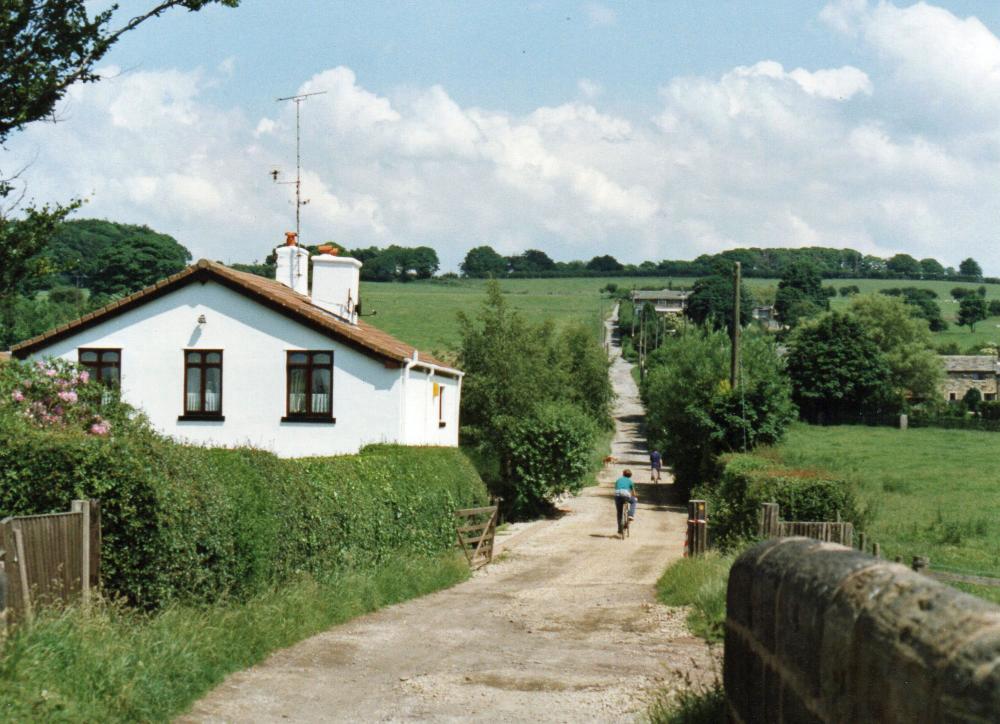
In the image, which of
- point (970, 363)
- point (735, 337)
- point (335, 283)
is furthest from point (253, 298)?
point (970, 363)

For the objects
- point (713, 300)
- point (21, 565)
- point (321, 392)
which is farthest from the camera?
point (713, 300)

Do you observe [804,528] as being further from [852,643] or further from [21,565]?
[852,643]

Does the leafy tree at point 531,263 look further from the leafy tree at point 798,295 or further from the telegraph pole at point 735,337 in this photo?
the telegraph pole at point 735,337

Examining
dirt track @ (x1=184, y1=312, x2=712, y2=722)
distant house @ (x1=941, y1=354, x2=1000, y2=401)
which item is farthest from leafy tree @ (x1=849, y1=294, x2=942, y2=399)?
dirt track @ (x1=184, y1=312, x2=712, y2=722)

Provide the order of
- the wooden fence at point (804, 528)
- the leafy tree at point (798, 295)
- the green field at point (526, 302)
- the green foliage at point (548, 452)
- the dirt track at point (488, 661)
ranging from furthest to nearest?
the leafy tree at point (798, 295) → the green field at point (526, 302) → the green foliage at point (548, 452) → the wooden fence at point (804, 528) → the dirt track at point (488, 661)

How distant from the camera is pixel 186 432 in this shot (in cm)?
2955

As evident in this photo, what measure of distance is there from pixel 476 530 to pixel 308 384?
22.4 feet

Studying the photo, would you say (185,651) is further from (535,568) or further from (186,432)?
(186,432)

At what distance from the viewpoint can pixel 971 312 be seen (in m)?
141

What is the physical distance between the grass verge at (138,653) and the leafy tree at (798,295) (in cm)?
12921

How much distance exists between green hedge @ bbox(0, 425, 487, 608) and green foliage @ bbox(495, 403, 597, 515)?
64.6 feet

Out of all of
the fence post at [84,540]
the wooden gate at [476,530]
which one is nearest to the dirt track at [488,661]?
the fence post at [84,540]

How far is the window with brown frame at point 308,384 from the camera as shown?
29.2 metres

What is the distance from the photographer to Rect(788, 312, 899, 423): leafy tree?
272 ft
